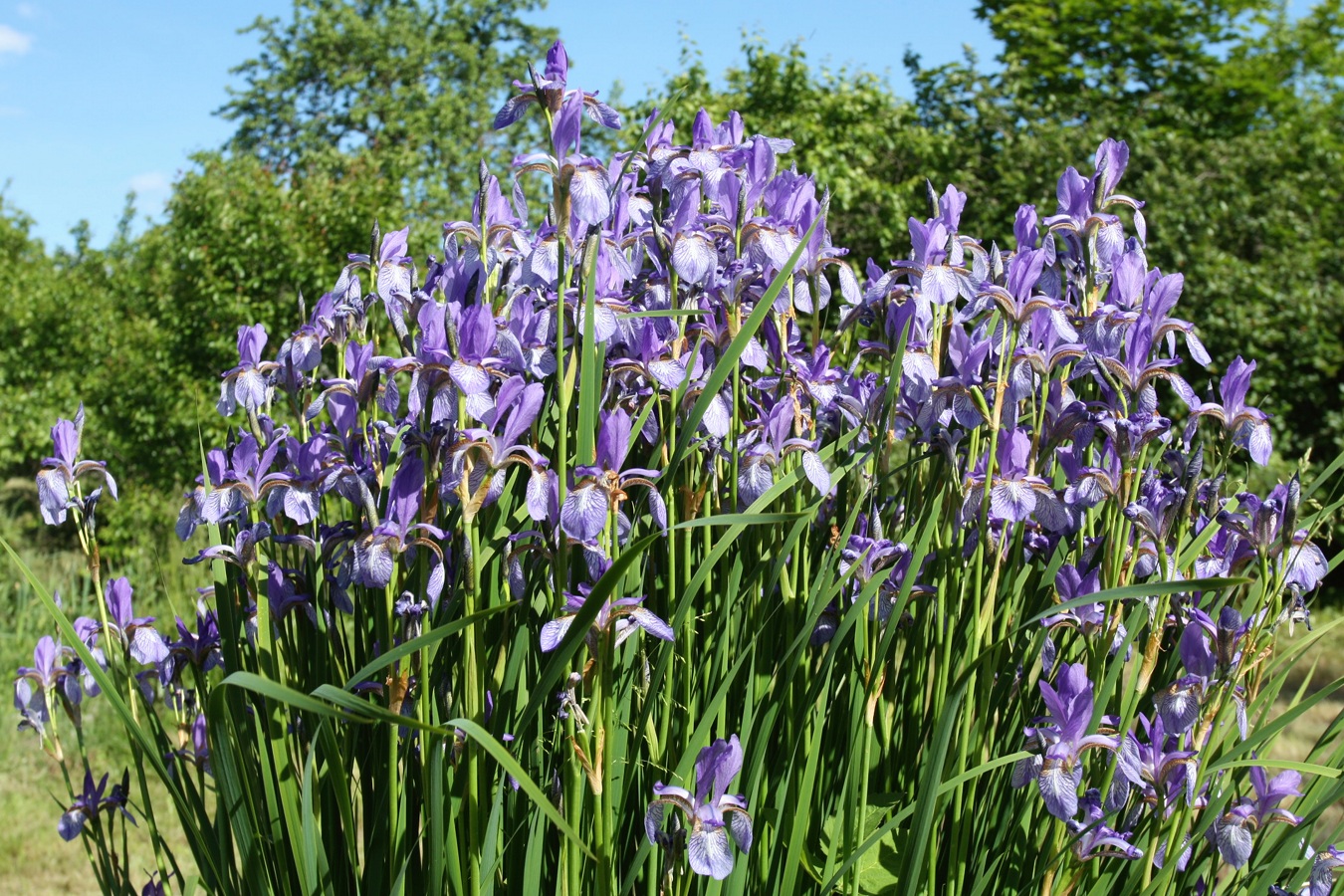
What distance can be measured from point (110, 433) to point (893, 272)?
31.6ft

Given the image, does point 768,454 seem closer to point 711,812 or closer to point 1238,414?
point 711,812

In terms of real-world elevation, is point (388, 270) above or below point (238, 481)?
above

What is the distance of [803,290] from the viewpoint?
1.91 metres

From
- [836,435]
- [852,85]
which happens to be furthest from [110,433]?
[836,435]

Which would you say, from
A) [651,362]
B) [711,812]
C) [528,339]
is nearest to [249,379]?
[528,339]

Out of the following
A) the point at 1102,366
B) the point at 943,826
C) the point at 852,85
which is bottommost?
the point at 943,826

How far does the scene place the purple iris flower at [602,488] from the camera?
1.35 m

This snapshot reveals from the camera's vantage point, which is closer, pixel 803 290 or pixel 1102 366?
pixel 1102 366

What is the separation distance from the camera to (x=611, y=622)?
4.50 feet

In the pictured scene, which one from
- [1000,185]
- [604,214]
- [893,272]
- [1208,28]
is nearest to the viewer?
[604,214]

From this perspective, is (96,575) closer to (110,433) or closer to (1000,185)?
(110,433)

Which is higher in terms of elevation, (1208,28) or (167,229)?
(1208,28)

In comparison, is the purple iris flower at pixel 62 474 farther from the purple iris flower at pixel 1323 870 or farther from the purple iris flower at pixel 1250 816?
the purple iris flower at pixel 1323 870

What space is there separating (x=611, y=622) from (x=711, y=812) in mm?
293
